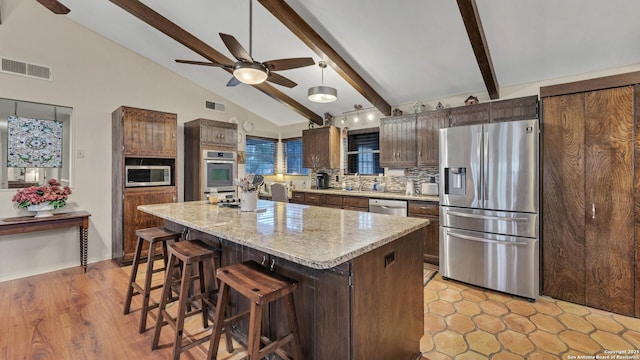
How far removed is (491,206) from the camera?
3.01 m

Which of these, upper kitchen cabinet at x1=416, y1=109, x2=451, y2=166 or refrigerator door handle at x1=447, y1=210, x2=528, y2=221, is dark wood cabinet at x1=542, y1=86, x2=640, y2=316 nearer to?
refrigerator door handle at x1=447, y1=210, x2=528, y2=221

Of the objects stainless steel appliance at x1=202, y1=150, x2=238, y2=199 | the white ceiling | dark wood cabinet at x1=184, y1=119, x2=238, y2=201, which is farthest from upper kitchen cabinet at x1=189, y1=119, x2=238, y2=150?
the white ceiling

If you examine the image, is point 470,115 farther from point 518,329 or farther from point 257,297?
point 257,297

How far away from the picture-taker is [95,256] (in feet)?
13.5

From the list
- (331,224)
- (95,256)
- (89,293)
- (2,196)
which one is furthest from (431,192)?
(2,196)

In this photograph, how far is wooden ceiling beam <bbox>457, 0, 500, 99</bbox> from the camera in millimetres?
2471

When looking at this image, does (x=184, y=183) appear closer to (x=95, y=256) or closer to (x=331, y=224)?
(x=95, y=256)

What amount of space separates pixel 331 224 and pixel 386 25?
7.58 feet

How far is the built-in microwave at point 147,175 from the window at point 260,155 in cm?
205

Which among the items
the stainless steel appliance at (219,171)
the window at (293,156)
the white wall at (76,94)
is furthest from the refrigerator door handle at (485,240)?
the white wall at (76,94)

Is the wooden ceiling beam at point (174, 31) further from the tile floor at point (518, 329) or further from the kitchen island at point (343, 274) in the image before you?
the tile floor at point (518, 329)

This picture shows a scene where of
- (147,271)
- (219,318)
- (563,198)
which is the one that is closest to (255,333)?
(219,318)

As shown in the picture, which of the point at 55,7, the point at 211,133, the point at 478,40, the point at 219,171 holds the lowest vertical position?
the point at 219,171

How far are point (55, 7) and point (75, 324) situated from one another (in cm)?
362
